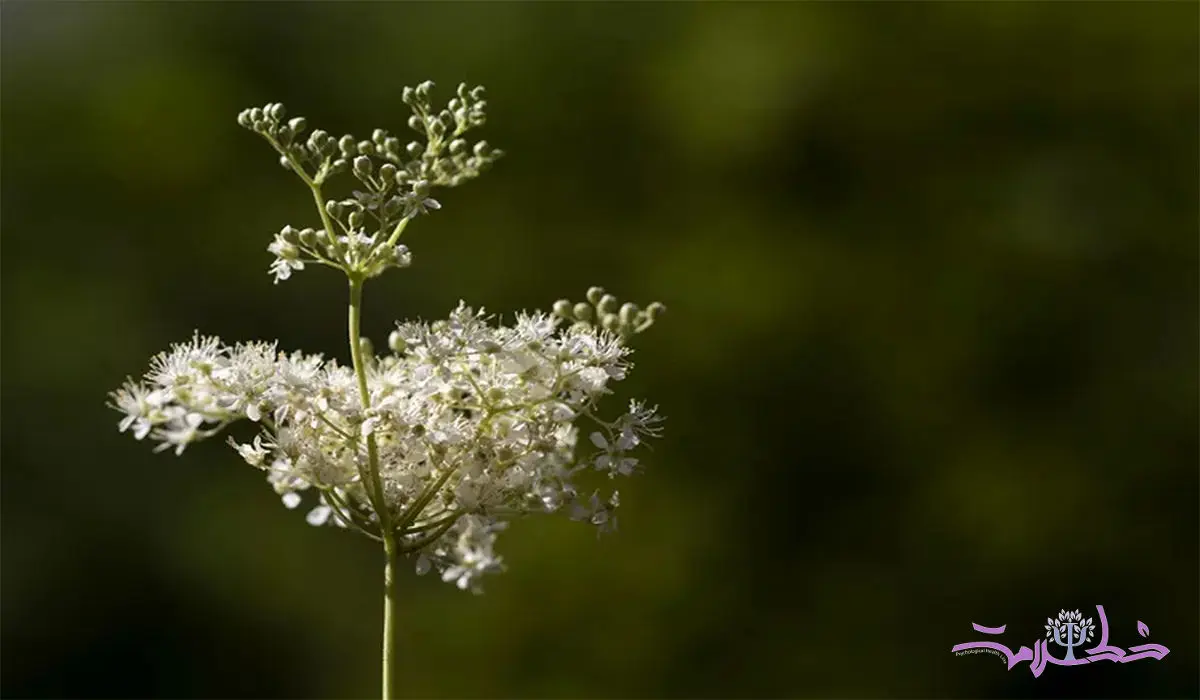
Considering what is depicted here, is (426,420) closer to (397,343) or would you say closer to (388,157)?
(397,343)

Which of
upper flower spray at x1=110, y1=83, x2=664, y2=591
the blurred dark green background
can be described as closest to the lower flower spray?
upper flower spray at x1=110, y1=83, x2=664, y2=591

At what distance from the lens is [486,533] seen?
85 cm

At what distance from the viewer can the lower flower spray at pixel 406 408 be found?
83cm

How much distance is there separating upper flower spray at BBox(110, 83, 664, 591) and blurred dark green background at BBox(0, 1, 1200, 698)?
254cm

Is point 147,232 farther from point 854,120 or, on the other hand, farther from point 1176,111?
point 1176,111

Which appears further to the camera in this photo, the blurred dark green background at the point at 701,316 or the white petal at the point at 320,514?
the blurred dark green background at the point at 701,316

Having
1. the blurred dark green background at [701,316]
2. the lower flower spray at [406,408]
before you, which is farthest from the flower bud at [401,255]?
Answer: the blurred dark green background at [701,316]

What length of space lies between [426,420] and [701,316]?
2801 millimetres

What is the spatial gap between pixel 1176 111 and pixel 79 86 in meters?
3.35

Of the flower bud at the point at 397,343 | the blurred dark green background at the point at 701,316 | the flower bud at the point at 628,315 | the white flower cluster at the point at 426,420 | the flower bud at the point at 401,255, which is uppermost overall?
the blurred dark green background at the point at 701,316

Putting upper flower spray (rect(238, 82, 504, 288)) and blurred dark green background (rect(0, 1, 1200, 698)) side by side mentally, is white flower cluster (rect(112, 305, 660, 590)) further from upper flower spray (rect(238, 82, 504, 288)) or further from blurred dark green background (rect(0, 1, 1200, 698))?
blurred dark green background (rect(0, 1, 1200, 698))

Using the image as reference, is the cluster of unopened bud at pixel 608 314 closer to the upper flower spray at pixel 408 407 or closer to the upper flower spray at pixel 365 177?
the upper flower spray at pixel 408 407

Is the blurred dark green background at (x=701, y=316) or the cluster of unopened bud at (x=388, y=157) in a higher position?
the blurred dark green background at (x=701, y=316)

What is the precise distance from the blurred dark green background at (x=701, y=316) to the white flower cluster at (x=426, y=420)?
→ 2558mm
